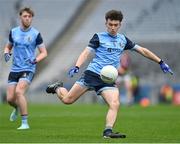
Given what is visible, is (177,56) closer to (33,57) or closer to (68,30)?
(68,30)

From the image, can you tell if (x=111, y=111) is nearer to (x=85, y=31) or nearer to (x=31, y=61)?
(x=31, y=61)

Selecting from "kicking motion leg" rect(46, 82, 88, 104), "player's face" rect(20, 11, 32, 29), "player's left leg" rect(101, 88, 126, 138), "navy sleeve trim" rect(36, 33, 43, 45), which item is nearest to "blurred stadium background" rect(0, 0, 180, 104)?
"navy sleeve trim" rect(36, 33, 43, 45)

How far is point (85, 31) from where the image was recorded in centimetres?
3831

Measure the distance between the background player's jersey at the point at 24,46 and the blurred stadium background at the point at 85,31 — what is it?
19678 mm

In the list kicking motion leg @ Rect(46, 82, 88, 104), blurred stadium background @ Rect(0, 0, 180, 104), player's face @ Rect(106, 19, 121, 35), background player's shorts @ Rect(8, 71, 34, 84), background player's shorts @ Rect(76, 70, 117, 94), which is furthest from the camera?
blurred stadium background @ Rect(0, 0, 180, 104)

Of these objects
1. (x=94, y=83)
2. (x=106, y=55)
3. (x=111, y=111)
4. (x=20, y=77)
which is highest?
(x=106, y=55)

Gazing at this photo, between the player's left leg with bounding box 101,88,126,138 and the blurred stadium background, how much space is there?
2207cm

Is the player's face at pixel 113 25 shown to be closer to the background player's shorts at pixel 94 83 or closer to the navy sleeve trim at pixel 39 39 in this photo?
the background player's shorts at pixel 94 83

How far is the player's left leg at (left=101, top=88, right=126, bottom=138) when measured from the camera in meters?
11.0

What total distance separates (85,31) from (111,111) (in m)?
27.4

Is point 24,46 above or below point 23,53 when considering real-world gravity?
above

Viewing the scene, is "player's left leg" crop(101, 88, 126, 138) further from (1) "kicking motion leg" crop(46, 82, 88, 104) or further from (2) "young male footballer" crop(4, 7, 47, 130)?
(2) "young male footballer" crop(4, 7, 47, 130)

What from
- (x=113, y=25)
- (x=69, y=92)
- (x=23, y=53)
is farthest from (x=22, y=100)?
(x=113, y=25)

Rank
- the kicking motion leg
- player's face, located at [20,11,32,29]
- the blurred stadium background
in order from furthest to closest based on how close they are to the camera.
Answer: the blurred stadium background → player's face, located at [20,11,32,29] → the kicking motion leg
